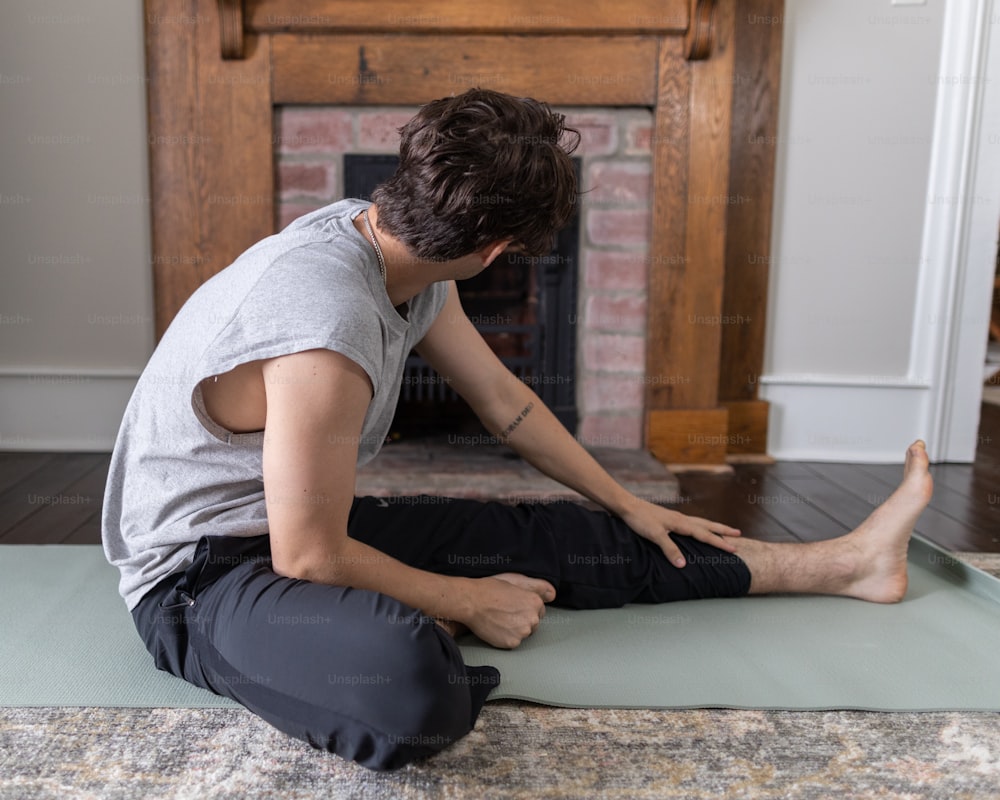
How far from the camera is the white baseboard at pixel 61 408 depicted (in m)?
2.84

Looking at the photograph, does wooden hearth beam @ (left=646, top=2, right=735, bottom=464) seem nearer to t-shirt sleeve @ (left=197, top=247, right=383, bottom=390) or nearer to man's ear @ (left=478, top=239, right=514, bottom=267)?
man's ear @ (left=478, top=239, right=514, bottom=267)

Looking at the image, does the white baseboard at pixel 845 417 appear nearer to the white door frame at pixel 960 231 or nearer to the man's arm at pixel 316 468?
the white door frame at pixel 960 231

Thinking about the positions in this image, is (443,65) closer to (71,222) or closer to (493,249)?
(71,222)

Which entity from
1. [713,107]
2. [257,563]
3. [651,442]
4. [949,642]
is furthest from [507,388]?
[713,107]

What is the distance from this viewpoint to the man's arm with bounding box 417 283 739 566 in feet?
5.00

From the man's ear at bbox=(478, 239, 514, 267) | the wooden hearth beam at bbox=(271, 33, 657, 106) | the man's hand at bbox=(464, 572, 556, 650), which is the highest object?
the wooden hearth beam at bbox=(271, 33, 657, 106)

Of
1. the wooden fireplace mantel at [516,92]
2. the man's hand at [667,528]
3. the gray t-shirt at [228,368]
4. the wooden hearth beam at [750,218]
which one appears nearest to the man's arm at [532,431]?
the man's hand at [667,528]

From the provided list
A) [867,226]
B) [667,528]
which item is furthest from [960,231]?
[667,528]

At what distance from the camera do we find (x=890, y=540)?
1.55m

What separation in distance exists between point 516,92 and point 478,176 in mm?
1688

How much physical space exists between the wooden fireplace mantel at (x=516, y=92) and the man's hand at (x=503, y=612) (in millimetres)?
1522

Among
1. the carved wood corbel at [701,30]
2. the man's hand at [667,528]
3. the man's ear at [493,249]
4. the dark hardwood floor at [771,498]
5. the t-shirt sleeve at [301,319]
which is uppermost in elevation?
the carved wood corbel at [701,30]

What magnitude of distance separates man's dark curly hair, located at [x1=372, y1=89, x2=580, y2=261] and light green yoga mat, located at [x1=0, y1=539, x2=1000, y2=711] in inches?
24.3

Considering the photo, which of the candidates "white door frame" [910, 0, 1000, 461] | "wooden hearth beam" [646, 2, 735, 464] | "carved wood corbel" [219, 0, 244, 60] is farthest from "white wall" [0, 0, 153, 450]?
"white door frame" [910, 0, 1000, 461]
